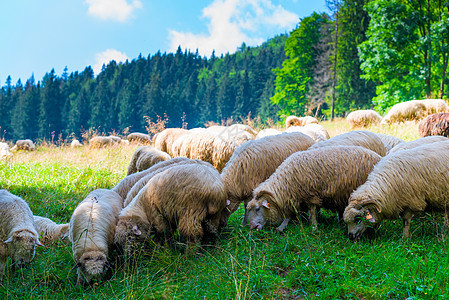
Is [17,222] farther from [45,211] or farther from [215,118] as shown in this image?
[215,118]

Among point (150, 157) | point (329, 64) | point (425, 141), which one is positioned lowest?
point (150, 157)

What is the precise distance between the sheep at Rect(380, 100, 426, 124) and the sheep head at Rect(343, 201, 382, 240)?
1246cm

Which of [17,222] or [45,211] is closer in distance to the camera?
[17,222]

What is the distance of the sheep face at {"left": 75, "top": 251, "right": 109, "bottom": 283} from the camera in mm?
3557

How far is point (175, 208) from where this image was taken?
3.94m

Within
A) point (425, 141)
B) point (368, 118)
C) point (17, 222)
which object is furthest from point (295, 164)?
point (368, 118)

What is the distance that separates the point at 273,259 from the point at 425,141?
3572 millimetres

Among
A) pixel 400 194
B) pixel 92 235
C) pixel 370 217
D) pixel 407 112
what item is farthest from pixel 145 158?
pixel 407 112

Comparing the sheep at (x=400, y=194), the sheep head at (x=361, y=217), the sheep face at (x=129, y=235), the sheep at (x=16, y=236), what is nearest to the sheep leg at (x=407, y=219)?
the sheep at (x=400, y=194)

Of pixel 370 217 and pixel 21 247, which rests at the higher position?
pixel 370 217

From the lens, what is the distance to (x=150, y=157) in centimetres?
788

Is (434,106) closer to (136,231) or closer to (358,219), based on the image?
(358,219)

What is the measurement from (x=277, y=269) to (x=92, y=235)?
2.18 m

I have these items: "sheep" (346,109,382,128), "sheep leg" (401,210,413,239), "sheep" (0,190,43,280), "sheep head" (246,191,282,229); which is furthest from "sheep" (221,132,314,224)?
"sheep" (346,109,382,128)
